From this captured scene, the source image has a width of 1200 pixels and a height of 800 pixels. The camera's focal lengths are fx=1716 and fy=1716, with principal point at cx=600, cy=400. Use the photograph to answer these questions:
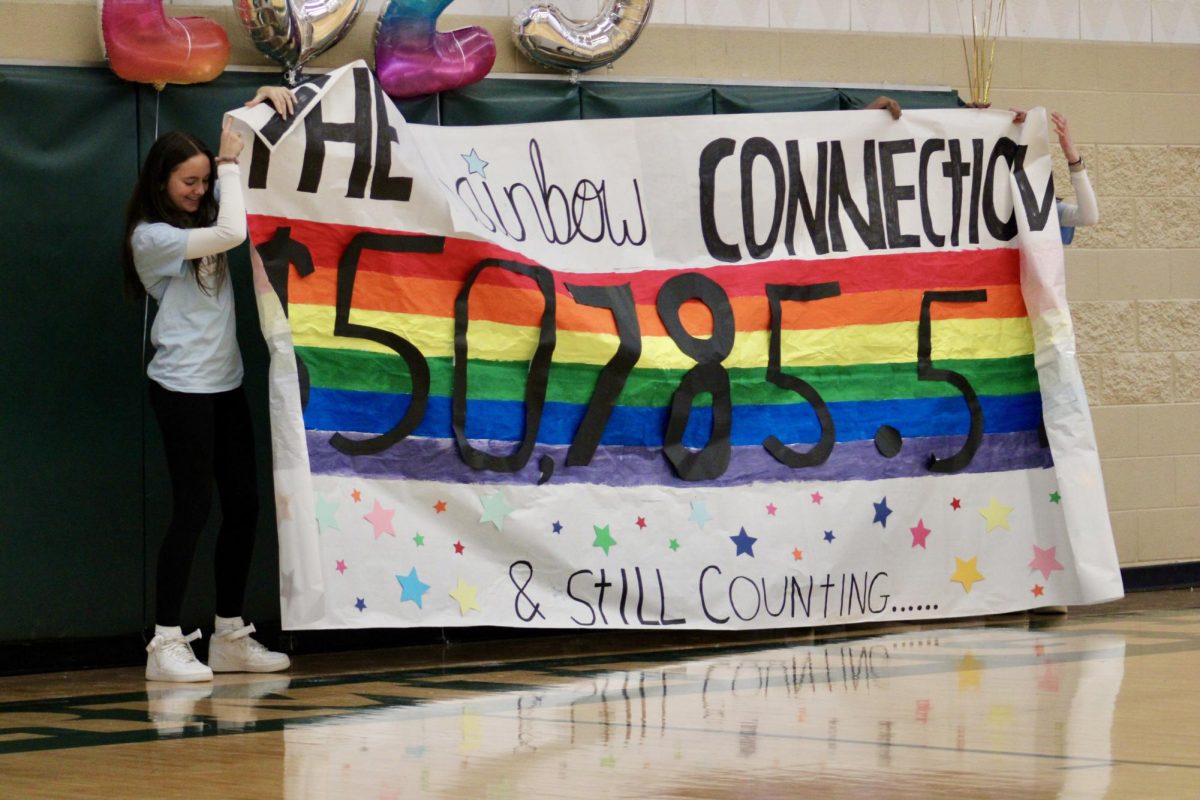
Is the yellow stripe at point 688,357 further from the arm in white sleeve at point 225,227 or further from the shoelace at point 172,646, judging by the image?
the shoelace at point 172,646

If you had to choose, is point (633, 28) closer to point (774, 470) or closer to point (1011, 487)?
point (774, 470)

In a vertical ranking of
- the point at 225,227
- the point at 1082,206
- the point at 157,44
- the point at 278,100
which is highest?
the point at 157,44

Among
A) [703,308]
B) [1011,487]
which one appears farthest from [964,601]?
[703,308]

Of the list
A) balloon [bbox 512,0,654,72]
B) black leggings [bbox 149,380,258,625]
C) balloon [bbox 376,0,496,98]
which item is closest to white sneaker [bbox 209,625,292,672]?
black leggings [bbox 149,380,258,625]

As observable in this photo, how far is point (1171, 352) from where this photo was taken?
602 centimetres

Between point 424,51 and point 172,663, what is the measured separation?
1.76 m

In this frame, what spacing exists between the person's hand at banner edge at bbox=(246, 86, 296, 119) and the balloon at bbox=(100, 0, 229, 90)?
0.29 metres

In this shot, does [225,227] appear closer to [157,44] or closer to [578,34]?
[157,44]

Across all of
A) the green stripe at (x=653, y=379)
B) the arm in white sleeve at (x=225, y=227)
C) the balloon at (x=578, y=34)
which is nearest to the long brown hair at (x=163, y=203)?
the arm in white sleeve at (x=225, y=227)

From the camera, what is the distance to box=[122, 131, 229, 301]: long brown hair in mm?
4094

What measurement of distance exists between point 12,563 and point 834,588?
216 centimetres

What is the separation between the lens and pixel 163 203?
412cm

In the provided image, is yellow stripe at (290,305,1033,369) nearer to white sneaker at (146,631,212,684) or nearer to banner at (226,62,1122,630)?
banner at (226,62,1122,630)

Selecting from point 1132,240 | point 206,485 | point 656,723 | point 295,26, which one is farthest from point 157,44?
point 1132,240
